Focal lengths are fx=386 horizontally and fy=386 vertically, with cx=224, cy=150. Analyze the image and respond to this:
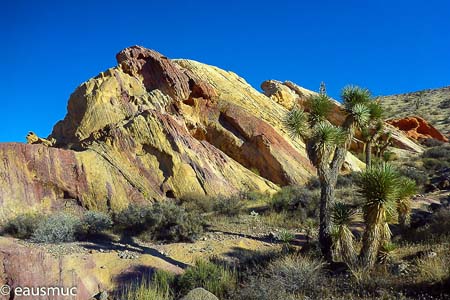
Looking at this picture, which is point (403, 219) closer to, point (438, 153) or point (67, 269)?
point (67, 269)

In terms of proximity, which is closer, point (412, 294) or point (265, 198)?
point (412, 294)

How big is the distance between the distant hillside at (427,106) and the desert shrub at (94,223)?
40.8 metres

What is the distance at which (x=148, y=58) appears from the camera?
83.1ft

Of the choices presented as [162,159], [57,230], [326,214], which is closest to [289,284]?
[326,214]

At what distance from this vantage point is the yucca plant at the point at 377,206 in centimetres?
880

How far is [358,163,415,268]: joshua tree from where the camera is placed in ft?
28.9

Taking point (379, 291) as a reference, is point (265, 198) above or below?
above

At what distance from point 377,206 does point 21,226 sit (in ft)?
38.7

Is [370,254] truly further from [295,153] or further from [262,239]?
[295,153]

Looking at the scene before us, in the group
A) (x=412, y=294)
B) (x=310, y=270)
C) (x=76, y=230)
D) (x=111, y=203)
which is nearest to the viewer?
(x=412, y=294)

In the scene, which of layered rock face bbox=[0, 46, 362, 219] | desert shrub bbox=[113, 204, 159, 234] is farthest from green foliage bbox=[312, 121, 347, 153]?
layered rock face bbox=[0, 46, 362, 219]

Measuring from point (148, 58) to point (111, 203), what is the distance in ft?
39.2

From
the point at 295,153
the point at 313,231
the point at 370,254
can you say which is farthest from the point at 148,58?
the point at 370,254

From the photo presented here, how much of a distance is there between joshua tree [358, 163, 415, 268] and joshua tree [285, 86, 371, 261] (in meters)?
1.60
